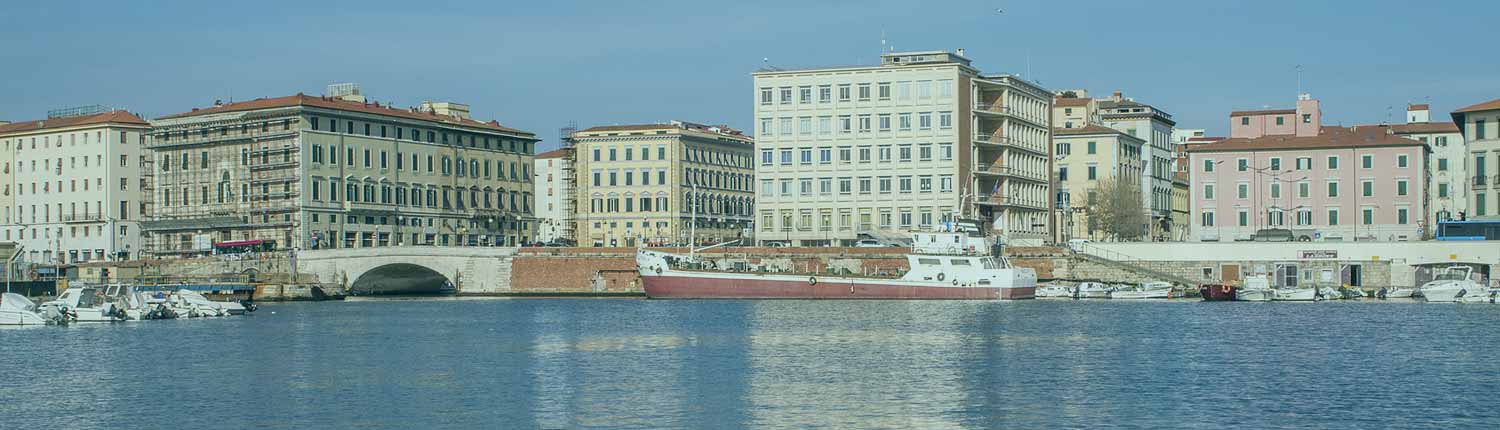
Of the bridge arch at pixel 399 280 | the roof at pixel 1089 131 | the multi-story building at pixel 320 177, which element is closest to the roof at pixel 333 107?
the multi-story building at pixel 320 177

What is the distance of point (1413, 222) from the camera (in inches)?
5098

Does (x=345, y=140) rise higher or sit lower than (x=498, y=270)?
higher

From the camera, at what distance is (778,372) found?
5503 cm

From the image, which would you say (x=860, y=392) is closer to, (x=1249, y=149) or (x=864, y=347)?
(x=864, y=347)

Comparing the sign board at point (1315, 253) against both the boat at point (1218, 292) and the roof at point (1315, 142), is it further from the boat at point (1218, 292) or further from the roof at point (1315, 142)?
the roof at point (1315, 142)

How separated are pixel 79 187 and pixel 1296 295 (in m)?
106

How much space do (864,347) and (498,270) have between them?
6959cm

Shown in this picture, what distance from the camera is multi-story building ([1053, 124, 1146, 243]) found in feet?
510

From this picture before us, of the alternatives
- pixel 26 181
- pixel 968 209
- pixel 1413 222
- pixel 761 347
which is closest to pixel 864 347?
pixel 761 347

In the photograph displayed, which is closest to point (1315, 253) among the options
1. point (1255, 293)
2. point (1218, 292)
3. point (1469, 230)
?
point (1255, 293)

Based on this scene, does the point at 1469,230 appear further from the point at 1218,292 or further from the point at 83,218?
the point at 83,218

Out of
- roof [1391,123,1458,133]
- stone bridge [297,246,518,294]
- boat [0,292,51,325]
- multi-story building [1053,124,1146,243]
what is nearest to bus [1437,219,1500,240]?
multi-story building [1053,124,1146,243]

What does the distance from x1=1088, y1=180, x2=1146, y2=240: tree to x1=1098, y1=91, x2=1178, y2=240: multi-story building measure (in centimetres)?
1411

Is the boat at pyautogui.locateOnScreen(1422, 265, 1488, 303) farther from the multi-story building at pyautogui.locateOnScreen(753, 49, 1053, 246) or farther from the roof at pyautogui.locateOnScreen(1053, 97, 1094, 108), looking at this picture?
the roof at pyautogui.locateOnScreen(1053, 97, 1094, 108)
